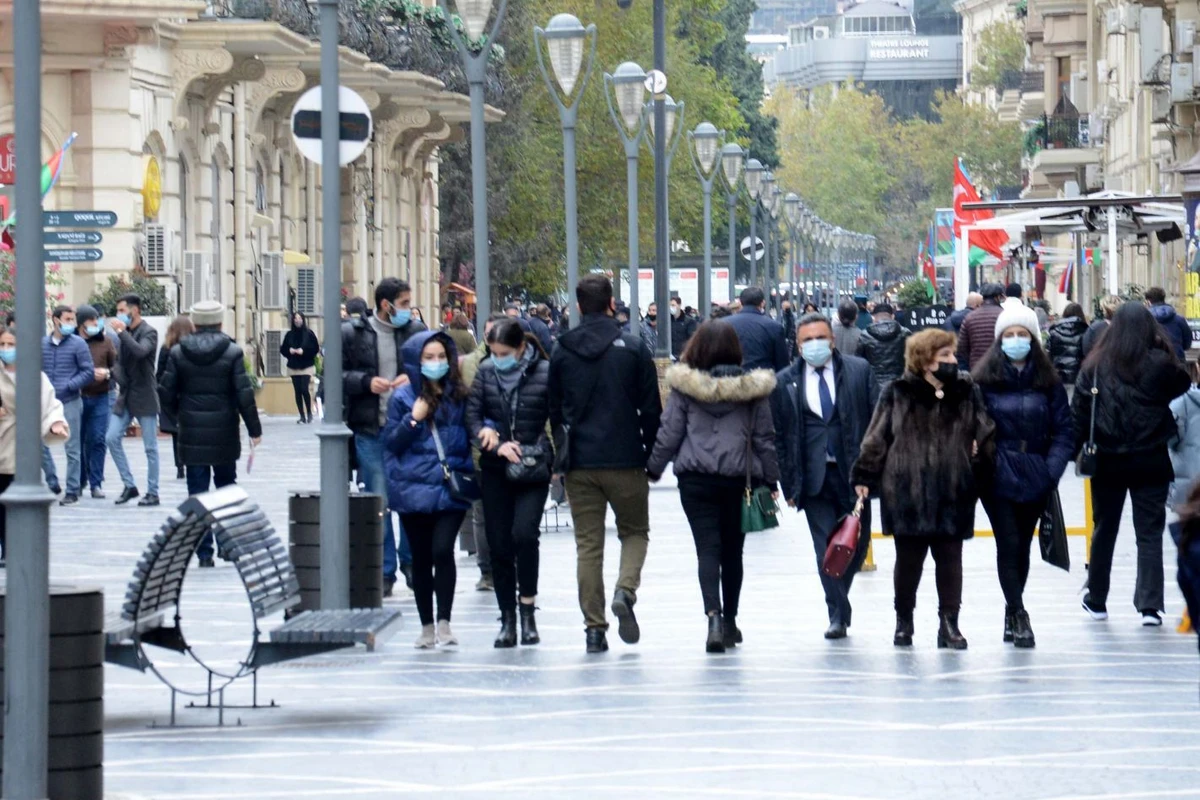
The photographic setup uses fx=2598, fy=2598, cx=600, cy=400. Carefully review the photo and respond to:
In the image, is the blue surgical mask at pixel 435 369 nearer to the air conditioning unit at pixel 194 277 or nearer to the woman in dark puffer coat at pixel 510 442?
the woman in dark puffer coat at pixel 510 442

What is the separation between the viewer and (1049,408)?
13148 mm

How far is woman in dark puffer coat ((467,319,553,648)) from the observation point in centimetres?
1295

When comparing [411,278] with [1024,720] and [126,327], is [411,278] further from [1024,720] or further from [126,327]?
[1024,720]

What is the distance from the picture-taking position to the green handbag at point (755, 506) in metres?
12.7

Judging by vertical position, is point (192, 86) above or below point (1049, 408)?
above

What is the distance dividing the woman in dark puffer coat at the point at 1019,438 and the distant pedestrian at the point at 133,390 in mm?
10828

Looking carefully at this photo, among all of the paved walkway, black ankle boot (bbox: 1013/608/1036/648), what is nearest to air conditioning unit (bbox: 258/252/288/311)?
the paved walkway

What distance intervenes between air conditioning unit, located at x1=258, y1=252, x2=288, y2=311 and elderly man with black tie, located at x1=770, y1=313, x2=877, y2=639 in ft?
87.9

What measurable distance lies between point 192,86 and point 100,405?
1441cm

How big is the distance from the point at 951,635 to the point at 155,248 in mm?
22462

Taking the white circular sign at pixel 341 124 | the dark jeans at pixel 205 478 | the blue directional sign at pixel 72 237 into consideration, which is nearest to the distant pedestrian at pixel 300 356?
the blue directional sign at pixel 72 237

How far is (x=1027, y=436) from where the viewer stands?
13.0 meters

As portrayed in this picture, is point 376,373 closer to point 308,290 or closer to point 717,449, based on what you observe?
point 717,449

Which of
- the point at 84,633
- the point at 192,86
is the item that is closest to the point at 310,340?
the point at 192,86
